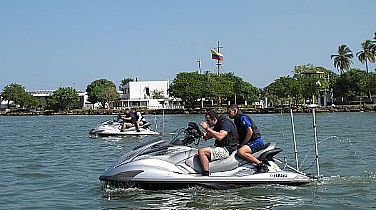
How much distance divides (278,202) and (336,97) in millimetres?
96085

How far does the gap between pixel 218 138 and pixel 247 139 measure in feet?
2.00

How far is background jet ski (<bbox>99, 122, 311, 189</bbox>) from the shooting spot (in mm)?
12258

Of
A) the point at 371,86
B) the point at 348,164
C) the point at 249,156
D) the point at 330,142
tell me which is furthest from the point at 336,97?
the point at 249,156

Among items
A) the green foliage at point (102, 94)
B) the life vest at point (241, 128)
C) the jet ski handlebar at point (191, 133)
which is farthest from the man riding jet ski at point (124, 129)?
the green foliage at point (102, 94)

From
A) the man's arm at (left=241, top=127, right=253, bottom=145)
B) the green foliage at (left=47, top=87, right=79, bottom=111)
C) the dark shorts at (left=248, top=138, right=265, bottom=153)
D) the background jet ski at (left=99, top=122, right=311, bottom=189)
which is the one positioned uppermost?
the green foliage at (left=47, top=87, right=79, bottom=111)

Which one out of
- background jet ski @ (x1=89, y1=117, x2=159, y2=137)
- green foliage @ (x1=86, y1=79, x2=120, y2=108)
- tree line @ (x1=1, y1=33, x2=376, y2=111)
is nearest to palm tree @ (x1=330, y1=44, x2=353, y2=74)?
tree line @ (x1=1, y1=33, x2=376, y2=111)

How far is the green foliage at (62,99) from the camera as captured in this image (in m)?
130

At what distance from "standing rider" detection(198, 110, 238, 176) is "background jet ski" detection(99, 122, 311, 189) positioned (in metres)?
0.14

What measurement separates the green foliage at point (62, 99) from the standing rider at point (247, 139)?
396 feet

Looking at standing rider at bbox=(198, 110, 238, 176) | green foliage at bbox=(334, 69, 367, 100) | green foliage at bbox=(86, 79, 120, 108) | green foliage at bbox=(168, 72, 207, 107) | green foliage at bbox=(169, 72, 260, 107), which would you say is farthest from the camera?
green foliage at bbox=(86, 79, 120, 108)

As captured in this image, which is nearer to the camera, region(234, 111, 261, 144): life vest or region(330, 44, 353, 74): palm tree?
region(234, 111, 261, 144): life vest

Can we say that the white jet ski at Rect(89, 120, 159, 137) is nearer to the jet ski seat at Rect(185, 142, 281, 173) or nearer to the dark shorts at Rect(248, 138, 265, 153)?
the jet ski seat at Rect(185, 142, 281, 173)

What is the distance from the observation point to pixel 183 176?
12273 millimetres

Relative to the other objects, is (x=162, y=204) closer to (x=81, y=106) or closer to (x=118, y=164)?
(x=118, y=164)
